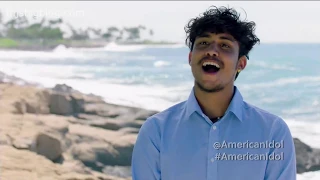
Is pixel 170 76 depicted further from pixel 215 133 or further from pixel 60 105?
pixel 215 133

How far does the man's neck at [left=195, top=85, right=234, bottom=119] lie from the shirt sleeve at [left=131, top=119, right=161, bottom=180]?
0.14m

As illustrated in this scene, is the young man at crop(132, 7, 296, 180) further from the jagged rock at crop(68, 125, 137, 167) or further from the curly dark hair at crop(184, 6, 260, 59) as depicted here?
the jagged rock at crop(68, 125, 137, 167)

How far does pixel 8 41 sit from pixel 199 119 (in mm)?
2542

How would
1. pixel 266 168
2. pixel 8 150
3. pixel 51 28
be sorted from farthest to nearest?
pixel 51 28
pixel 8 150
pixel 266 168

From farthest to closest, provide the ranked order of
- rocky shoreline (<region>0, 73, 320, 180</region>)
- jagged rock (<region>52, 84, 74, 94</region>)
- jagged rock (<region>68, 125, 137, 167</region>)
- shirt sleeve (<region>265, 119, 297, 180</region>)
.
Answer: jagged rock (<region>52, 84, 74, 94</region>)
jagged rock (<region>68, 125, 137, 167</region>)
rocky shoreline (<region>0, 73, 320, 180</region>)
shirt sleeve (<region>265, 119, 297, 180</region>)

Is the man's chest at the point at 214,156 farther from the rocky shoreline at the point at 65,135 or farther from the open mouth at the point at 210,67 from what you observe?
the rocky shoreline at the point at 65,135

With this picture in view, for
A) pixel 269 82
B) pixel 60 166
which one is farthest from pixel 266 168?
pixel 269 82

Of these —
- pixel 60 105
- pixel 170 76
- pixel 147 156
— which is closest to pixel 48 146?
pixel 60 105

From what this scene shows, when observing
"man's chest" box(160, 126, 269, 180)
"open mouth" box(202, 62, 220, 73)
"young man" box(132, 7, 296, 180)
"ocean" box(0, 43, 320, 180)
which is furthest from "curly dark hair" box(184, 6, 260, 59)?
"ocean" box(0, 43, 320, 180)

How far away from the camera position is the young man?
4.15 feet

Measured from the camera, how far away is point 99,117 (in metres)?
3.29

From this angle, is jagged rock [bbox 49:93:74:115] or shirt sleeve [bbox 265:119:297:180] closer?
shirt sleeve [bbox 265:119:297:180]

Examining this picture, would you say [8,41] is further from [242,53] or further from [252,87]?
[242,53]

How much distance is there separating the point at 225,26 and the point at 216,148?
0.31m
